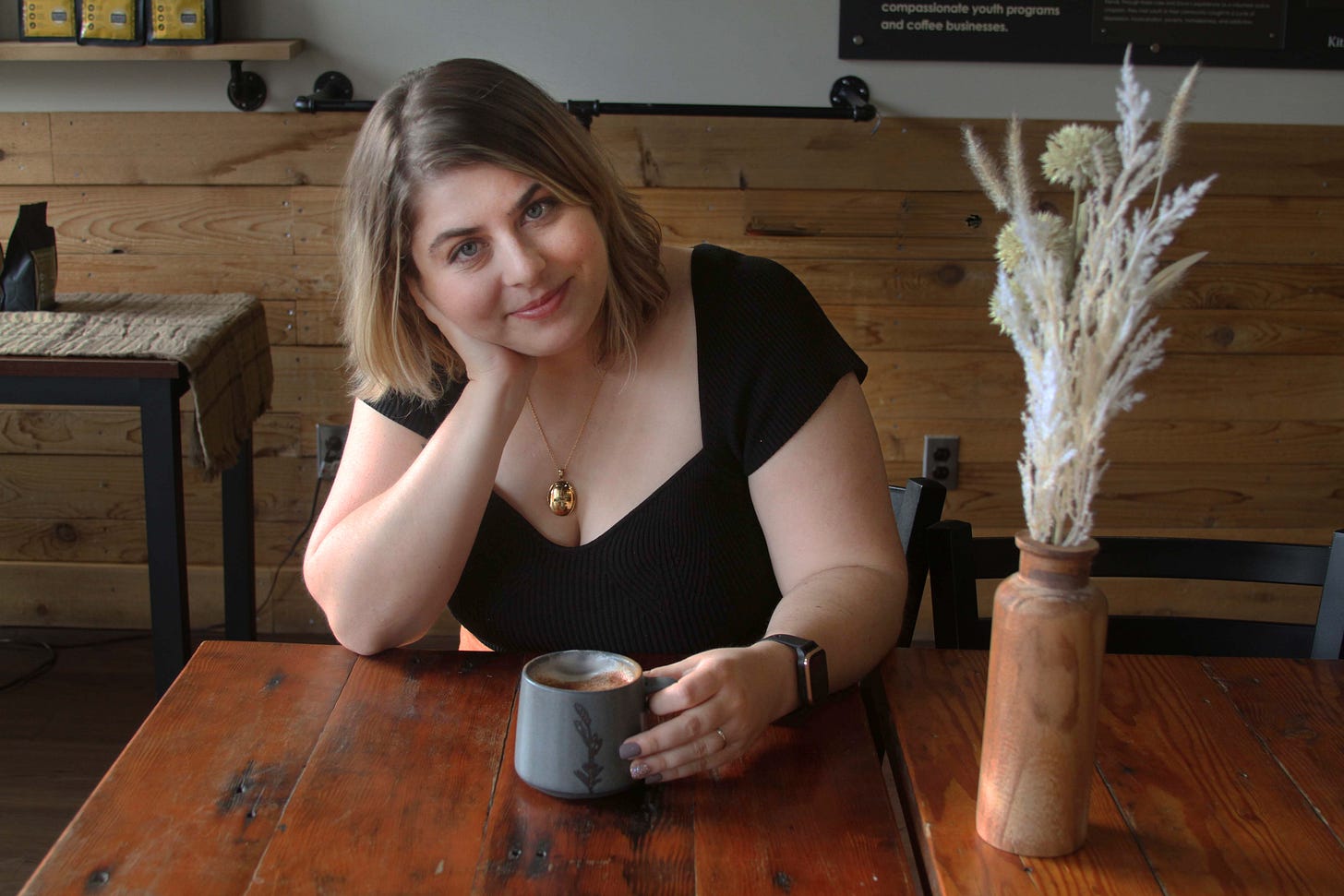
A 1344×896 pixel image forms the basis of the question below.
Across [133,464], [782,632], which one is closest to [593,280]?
[782,632]

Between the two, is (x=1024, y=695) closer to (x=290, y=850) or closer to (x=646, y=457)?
(x=290, y=850)

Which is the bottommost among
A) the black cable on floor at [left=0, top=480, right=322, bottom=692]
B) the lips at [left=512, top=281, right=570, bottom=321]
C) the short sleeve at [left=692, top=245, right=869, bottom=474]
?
the black cable on floor at [left=0, top=480, right=322, bottom=692]

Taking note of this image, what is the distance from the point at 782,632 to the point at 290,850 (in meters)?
0.45

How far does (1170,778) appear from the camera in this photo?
0.90m

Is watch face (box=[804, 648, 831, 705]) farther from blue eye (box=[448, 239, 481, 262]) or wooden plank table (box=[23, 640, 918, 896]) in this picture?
blue eye (box=[448, 239, 481, 262])

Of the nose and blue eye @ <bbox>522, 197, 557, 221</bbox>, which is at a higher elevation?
A: blue eye @ <bbox>522, 197, 557, 221</bbox>

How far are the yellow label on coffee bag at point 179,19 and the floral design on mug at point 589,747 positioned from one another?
2.03 m

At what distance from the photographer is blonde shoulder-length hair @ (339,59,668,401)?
1156mm

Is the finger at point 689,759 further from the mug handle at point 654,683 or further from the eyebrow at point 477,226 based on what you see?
the eyebrow at point 477,226

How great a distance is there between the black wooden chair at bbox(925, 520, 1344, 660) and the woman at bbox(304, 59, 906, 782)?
0.28ft

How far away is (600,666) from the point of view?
2.93 ft

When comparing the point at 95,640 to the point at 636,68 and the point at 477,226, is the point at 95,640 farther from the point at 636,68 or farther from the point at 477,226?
the point at 477,226

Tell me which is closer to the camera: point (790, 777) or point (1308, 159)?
point (790, 777)

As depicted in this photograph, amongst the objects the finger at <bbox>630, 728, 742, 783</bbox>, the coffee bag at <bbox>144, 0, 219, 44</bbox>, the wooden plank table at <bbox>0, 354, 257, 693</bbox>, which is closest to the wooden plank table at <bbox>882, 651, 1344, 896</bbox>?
the finger at <bbox>630, 728, 742, 783</bbox>
